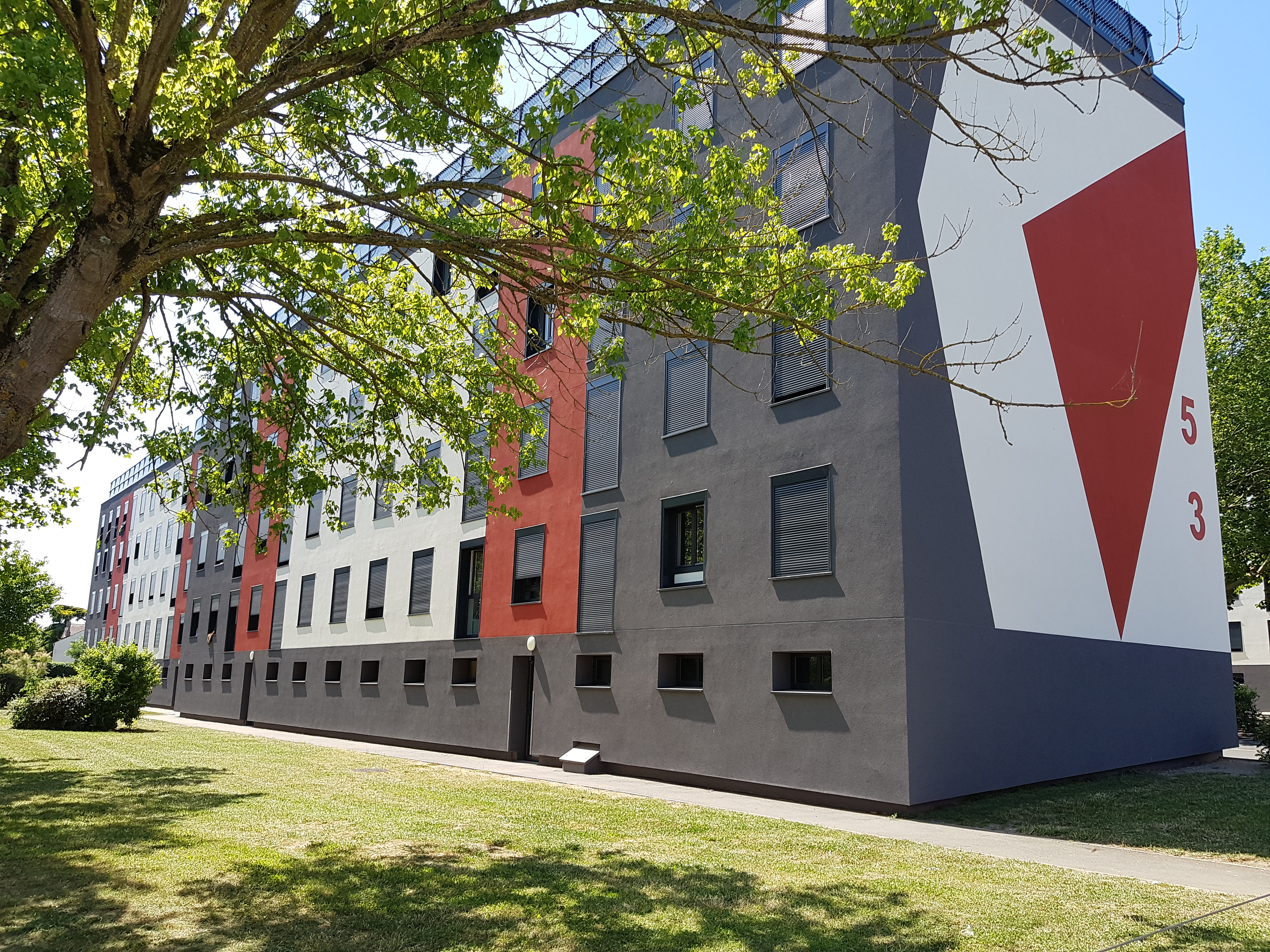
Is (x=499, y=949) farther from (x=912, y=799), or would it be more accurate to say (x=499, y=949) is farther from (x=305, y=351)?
(x=912, y=799)

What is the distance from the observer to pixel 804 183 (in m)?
15.9

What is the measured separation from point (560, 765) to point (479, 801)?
5.46 m

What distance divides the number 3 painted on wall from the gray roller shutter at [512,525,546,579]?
44.8ft

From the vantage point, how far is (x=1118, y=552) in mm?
17047

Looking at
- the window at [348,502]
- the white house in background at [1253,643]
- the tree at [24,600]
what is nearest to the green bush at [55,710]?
the tree at [24,600]

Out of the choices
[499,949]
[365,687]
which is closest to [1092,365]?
[499,949]

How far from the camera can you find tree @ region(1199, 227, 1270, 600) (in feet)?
82.5

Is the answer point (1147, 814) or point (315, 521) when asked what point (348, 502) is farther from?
point (1147, 814)

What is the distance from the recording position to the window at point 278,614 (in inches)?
1225

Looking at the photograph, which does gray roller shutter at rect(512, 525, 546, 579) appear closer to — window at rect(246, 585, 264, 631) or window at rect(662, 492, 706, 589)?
window at rect(662, 492, 706, 589)

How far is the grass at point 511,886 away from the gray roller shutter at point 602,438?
25.1ft

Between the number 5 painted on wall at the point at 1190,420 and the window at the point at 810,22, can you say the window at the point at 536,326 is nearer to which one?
the window at the point at 810,22

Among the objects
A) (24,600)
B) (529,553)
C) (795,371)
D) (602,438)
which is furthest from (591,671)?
(24,600)

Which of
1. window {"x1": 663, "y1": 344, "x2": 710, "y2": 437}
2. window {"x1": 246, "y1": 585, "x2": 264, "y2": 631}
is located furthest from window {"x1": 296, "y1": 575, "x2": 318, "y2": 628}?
window {"x1": 663, "y1": 344, "x2": 710, "y2": 437}
